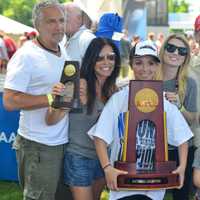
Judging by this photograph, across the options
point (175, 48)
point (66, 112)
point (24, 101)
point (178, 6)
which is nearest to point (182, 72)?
point (175, 48)

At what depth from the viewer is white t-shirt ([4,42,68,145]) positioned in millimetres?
2924

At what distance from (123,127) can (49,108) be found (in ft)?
1.54

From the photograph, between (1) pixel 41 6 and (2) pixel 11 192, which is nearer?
(1) pixel 41 6

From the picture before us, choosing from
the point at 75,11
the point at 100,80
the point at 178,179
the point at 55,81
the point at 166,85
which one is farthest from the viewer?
the point at 75,11

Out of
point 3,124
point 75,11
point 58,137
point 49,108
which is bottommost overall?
point 3,124

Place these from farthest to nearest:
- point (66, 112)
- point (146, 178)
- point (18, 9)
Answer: point (18, 9) < point (66, 112) < point (146, 178)

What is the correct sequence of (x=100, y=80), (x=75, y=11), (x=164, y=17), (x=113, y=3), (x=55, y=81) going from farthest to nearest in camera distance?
(x=164, y=17) < (x=113, y=3) < (x=75, y=11) < (x=100, y=80) < (x=55, y=81)

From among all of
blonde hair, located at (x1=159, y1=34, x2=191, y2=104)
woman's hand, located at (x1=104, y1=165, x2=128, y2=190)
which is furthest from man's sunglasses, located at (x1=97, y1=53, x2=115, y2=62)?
woman's hand, located at (x1=104, y1=165, x2=128, y2=190)

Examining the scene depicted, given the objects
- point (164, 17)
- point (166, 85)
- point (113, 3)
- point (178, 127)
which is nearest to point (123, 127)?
point (178, 127)

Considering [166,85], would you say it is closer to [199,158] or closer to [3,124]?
[199,158]

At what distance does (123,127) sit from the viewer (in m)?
2.83

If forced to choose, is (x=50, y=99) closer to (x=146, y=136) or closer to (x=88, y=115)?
(x=88, y=115)

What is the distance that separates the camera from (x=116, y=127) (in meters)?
2.88

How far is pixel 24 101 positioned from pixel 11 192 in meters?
2.70
